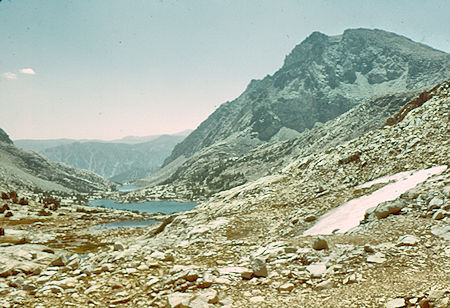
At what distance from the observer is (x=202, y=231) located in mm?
19875

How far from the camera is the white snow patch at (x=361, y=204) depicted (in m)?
16.1

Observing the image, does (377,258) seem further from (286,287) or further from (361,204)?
(361,204)

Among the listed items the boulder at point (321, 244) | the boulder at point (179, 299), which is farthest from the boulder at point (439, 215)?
the boulder at point (179, 299)

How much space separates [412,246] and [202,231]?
13.2 meters

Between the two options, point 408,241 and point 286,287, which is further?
point 408,241

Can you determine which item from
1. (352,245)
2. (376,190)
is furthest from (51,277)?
(376,190)

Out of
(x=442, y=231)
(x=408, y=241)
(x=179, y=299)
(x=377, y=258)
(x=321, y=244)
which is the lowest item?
(x=179, y=299)

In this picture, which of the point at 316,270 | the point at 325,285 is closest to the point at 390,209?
the point at 316,270

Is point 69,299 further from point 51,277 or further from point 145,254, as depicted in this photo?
point 145,254

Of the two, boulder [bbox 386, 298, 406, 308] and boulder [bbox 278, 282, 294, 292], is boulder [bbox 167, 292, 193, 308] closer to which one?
boulder [bbox 278, 282, 294, 292]

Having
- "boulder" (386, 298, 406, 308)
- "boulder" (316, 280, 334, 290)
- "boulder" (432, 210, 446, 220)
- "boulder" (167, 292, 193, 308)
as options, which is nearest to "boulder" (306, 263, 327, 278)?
"boulder" (316, 280, 334, 290)

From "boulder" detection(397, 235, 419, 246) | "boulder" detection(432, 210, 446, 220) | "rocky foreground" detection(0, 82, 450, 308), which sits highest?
"boulder" detection(432, 210, 446, 220)

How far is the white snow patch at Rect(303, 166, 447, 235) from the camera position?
16.1 meters

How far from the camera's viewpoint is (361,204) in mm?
18500
